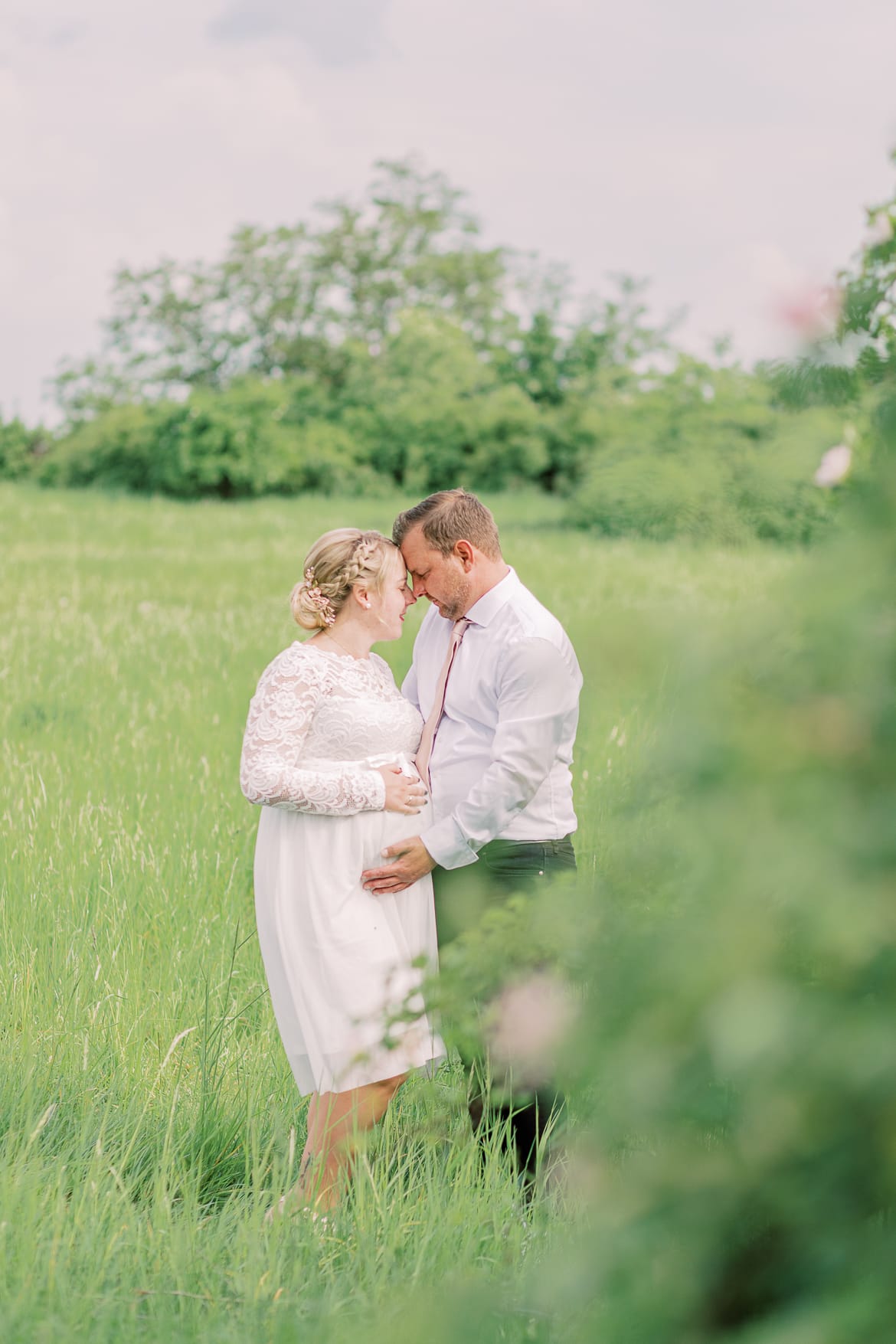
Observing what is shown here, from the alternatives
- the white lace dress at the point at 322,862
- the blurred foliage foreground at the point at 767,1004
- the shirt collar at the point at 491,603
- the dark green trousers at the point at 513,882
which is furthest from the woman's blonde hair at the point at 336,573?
the blurred foliage foreground at the point at 767,1004

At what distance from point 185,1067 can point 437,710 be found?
138cm

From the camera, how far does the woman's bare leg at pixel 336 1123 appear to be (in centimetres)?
316

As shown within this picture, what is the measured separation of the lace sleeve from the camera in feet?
10.9

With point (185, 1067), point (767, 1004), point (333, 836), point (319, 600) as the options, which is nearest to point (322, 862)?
point (333, 836)

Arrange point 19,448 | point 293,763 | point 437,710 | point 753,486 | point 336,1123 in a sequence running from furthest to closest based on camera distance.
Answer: point 19,448, point 437,710, point 293,763, point 336,1123, point 753,486

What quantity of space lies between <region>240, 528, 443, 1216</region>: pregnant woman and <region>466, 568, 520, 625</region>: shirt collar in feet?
1.18

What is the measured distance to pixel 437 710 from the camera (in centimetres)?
383

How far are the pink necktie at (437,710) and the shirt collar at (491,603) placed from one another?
0.06 metres

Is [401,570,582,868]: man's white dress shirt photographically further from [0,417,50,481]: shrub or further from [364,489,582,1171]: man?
[0,417,50,481]: shrub

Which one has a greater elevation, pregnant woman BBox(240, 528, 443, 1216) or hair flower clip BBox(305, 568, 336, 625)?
hair flower clip BBox(305, 568, 336, 625)

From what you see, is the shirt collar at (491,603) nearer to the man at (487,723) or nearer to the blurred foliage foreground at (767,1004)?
the man at (487,723)

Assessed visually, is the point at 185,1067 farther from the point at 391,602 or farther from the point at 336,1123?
the point at 391,602

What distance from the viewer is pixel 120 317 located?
49062mm

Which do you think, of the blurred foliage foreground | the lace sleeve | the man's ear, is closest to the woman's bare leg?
the lace sleeve
